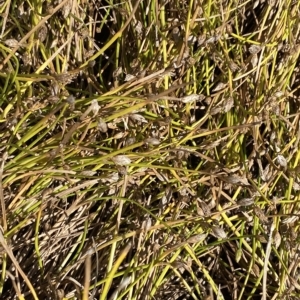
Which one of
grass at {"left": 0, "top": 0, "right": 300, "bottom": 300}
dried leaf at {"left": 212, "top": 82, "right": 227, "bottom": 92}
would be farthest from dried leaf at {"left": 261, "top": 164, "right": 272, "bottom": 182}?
dried leaf at {"left": 212, "top": 82, "right": 227, "bottom": 92}

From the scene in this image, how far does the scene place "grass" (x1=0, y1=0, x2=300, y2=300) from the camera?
2.52 feet

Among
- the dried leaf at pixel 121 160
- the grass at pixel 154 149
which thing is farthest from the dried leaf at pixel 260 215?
the dried leaf at pixel 121 160

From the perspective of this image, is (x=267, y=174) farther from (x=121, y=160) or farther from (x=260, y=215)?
(x=121, y=160)

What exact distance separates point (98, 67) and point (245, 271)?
472mm

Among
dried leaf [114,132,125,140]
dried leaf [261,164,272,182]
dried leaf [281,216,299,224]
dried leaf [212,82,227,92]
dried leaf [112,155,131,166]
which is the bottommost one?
dried leaf [281,216,299,224]

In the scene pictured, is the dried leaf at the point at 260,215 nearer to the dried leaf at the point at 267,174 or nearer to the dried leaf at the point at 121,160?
the dried leaf at the point at 267,174

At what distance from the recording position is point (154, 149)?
2.58ft

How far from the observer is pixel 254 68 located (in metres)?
0.84

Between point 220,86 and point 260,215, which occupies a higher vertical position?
point 220,86

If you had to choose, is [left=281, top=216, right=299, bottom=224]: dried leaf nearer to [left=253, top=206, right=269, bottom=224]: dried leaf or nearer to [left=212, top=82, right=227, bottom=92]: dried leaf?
[left=253, top=206, right=269, bottom=224]: dried leaf

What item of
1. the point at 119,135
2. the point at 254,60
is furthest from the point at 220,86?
the point at 119,135

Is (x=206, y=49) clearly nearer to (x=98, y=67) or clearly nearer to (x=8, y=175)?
(x=98, y=67)

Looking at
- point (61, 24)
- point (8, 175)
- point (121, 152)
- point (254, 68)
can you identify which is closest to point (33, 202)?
point (8, 175)

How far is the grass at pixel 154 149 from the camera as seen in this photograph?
30.3 inches
